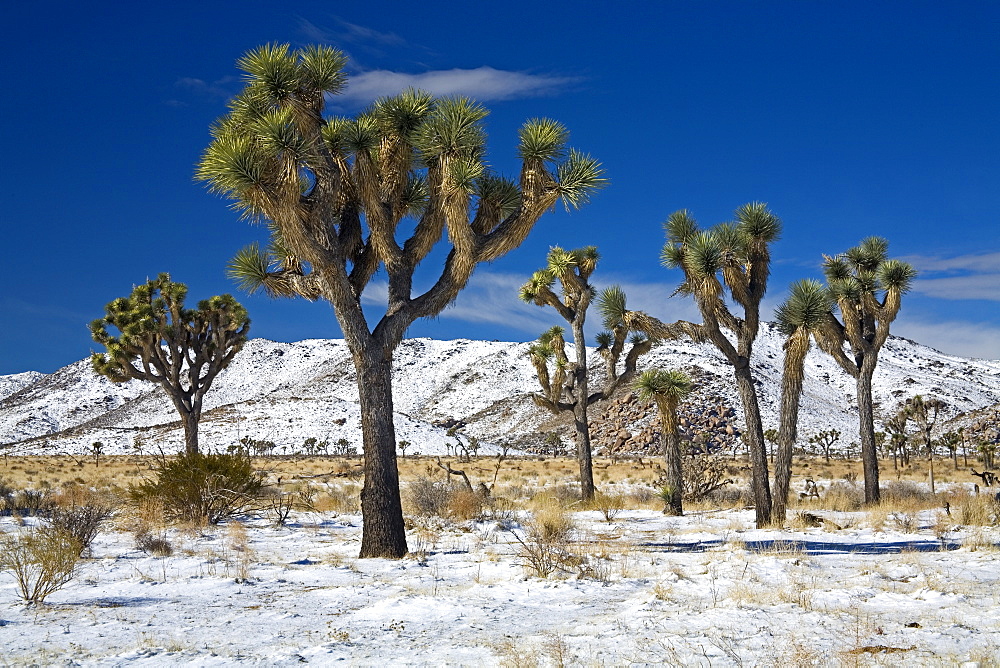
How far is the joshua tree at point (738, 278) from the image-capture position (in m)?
12.7

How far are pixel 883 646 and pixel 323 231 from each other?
7.33 m

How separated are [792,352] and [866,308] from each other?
709cm

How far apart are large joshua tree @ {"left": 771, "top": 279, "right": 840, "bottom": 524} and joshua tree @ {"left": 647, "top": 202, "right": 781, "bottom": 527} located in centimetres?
31

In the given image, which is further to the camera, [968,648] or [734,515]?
[734,515]

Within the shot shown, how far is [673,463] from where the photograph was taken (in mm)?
16609

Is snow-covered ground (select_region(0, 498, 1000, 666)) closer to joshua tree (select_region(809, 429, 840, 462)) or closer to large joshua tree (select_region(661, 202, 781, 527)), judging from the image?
large joshua tree (select_region(661, 202, 781, 527))

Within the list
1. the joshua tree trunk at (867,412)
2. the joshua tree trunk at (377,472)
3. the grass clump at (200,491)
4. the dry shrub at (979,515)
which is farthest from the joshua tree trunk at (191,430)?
the dry shrub at (979,515)

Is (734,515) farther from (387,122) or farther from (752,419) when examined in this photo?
(387,122)

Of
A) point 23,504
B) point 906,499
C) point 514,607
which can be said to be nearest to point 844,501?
point 906,499

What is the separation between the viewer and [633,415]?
63250 mm

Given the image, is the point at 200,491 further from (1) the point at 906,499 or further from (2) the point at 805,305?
(1) the point at 906,499

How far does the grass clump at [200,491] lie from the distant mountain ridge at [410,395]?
145 feet

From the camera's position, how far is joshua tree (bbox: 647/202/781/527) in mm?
12664

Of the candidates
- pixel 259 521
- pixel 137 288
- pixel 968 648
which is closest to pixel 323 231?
pixel 259 521
